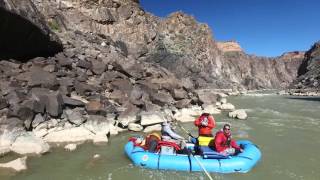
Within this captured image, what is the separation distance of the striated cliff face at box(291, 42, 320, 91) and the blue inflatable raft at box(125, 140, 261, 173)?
7645cm

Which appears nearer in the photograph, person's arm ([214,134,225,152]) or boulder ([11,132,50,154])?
person's arm ([214,134,225,152])

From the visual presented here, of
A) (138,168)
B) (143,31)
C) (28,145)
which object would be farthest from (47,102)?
(143,31)

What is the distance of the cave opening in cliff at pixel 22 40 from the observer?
678 inches

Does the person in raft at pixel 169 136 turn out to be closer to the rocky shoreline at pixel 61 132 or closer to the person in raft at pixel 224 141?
the person in raft at pixel 224 141

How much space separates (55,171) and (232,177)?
6.03 meters

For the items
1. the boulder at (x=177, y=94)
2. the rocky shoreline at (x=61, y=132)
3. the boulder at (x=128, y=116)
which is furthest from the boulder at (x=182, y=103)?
the rocky shoreline at (x=61, y=132)

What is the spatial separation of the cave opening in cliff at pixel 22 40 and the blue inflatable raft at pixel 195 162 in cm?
978

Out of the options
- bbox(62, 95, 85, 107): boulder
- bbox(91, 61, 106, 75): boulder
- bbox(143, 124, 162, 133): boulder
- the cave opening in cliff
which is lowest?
bbox(143, 124, 162, 133): boulder

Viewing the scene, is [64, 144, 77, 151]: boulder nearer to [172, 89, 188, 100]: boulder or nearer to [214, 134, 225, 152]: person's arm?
[214, 134, 225, 152]: person's arm

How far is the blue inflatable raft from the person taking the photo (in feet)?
37.8

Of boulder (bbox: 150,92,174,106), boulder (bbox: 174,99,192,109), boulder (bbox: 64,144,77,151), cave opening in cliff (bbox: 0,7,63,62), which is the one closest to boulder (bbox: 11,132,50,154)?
boulder (bbox: 64,144,77,151)

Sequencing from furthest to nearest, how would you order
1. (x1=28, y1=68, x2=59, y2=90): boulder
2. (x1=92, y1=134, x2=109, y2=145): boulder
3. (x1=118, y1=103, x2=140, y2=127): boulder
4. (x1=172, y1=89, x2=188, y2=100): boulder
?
(x1=172, y1=89, x2=188, y2=100): boulder, (x1=118, y1=103, x2=140, y2=127): boulder, (x1=28, y1=68, x2=59, y2=90): boulder, (x1=92, y1=134, x2=109, y2=145): boulder

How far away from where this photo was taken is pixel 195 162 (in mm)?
11641

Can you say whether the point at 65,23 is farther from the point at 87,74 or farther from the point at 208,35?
the point at 208,35
